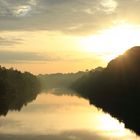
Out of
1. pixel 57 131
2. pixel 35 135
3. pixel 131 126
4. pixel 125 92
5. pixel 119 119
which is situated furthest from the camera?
pixel 125 92

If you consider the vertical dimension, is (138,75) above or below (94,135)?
above

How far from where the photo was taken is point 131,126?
75.4m

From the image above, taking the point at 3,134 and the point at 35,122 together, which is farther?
the point at 35,122

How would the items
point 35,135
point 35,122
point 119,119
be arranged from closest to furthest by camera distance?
1. point 35,135
2. point 35,122
3. point 119,119

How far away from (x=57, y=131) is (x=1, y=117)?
23.9m

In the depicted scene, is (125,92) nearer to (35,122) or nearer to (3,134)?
(35,122)

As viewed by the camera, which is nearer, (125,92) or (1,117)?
(1,117)

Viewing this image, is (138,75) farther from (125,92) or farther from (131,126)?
(131,126)

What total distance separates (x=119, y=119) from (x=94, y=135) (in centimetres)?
2341

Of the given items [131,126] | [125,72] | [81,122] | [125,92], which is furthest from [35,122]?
[125,72]

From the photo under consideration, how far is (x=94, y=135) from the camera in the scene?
6662 cm

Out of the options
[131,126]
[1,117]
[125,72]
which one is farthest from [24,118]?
[125,72]

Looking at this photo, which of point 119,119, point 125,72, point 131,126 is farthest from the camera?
point 125,72

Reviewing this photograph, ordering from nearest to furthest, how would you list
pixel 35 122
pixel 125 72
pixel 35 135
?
1. pixel 35 135
2. pixel 35 122
3. pixel 125 72
